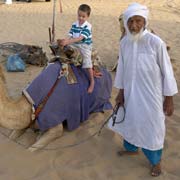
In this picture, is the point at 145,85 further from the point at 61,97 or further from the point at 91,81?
the point at 91,81

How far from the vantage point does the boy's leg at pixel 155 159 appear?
4.16 meters

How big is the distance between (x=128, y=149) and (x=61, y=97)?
97cm

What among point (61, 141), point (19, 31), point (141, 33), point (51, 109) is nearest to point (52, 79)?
point (51, 109)

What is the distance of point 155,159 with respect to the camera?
418cm

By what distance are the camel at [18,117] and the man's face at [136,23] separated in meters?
1.39

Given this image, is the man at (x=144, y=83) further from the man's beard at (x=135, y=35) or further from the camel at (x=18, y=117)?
the camel at (x=18, y=117)

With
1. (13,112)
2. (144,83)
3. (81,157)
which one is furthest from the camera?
(81,157)

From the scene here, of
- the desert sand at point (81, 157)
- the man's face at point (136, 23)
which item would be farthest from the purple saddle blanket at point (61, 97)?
the man's face at point (136, 23)

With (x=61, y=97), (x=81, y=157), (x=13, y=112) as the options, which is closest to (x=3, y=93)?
(x=13, y=112)

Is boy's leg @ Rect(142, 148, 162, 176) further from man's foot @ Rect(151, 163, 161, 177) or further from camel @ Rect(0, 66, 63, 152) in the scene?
camel @ Rect(0, 66, 63, 152)

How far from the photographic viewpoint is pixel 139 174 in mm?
4305

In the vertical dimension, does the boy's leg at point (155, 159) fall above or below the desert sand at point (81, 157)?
above

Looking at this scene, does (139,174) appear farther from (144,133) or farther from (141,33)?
(141,33)

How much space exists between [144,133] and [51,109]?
4.17 ft
